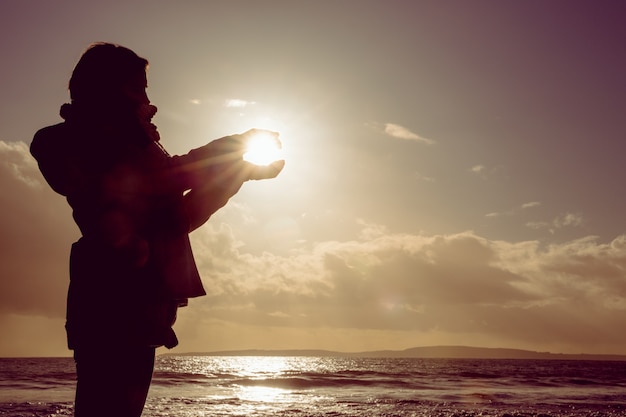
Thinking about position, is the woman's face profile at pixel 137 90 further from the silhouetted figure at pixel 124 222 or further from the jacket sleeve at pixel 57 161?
the jacket sleeve at pixel 57 161

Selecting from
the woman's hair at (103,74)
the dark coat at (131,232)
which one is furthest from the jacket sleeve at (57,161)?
the woman's hair at (103,74)

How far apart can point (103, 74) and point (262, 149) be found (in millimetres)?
480

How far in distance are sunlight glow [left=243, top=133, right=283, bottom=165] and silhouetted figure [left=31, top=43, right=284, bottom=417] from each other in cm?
2

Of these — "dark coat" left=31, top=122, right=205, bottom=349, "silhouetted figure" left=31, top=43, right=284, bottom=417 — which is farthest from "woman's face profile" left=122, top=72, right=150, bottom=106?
"dark coat" left=31, top=122, right=205, bottom=349

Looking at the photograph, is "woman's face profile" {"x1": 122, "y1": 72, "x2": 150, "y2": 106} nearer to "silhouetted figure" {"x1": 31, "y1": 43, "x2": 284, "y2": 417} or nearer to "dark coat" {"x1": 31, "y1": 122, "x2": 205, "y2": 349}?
"silhouetted figure" {"x1": 31, "y1": 43, "x2": 284, "y2": 417}

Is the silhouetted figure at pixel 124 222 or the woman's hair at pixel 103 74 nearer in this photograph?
the silhouetted figure at pixel 124 222

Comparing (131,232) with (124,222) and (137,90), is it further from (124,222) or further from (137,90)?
(137,90)

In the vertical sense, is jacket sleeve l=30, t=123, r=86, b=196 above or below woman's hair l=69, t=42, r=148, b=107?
below

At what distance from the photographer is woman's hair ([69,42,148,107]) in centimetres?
158

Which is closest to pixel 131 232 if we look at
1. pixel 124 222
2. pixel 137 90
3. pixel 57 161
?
pixel 124 222

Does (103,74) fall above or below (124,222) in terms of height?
above

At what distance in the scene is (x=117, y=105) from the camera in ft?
5.19

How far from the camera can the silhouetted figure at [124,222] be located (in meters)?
1.44

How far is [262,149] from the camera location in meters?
1.56
